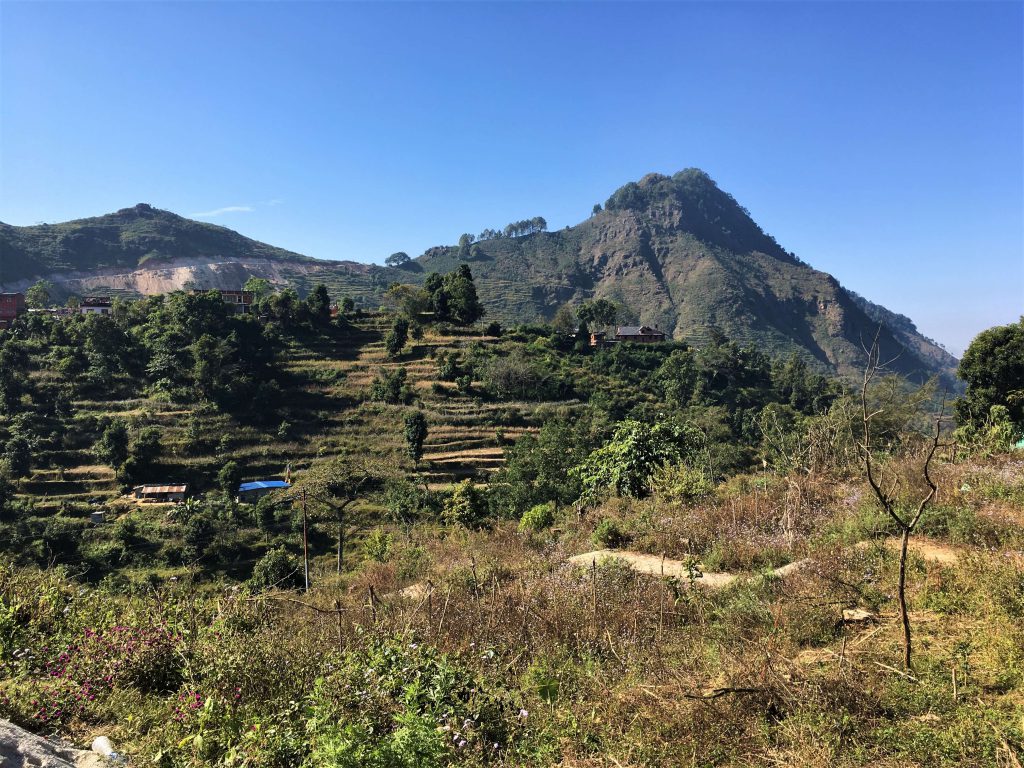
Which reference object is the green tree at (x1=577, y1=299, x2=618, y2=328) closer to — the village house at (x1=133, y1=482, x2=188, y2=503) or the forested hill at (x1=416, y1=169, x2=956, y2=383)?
the forested hill at (x1=416, y1=169, x2=956, y2=383)

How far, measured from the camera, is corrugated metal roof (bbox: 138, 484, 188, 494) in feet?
88.8

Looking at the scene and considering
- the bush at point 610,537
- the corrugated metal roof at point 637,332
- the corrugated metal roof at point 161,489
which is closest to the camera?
the bush at point 610,537

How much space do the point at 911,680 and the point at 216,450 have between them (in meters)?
34.8

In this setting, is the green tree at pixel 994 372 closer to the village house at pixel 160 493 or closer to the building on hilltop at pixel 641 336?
the building on hilltop at pixel 641 336

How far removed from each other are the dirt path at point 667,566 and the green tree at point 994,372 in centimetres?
1853

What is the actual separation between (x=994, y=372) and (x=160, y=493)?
38.7m

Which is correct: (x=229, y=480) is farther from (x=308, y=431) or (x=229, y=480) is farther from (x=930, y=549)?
(x=930, y=549)

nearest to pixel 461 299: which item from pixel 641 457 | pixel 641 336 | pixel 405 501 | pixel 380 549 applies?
pixel 641 336

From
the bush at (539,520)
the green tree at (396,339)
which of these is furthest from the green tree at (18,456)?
the bush at (539,520)

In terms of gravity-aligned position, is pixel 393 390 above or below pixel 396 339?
below

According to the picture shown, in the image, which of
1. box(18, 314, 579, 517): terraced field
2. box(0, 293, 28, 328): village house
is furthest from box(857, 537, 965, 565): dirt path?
box(0, 293, 28, 328): village house

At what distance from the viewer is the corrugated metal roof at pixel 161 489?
27.1m

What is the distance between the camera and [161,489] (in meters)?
27.3

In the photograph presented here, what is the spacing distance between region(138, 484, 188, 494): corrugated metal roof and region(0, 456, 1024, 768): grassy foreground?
25601 mm
